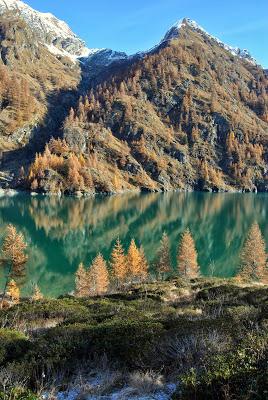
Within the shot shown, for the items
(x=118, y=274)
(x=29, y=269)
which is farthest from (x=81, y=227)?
(x=118, y=274)

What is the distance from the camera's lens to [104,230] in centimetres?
13538

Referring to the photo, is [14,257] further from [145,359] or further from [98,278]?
[145,359]

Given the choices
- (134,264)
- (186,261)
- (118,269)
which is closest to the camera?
(118,269)

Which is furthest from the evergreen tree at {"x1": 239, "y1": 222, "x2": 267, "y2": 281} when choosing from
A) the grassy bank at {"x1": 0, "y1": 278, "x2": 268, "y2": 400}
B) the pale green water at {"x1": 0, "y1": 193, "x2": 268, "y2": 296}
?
the grassy bank at {"x1": 0, "y1": 278, "x2": 268, "y2": 400}

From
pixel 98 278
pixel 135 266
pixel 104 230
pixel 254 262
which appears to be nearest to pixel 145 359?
pixel 98 278

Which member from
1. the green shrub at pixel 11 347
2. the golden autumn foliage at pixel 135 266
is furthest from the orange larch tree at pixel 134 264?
the green shrub at pixel 11 347

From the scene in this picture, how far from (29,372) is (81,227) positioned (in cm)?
12785

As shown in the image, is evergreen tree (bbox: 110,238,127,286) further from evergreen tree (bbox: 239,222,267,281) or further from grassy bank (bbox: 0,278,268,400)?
grassy bank (bbox: 0,278,268,400)

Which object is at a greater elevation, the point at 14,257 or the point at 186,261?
the point at 14,257

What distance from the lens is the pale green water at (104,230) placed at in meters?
94.2

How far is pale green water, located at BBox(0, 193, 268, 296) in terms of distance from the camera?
9419 cm

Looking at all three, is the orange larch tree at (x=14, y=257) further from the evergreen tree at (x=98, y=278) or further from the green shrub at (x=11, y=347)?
the green shrub at (x=11, y=347)

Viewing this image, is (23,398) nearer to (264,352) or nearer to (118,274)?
(264,352)

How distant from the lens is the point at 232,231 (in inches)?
5453
